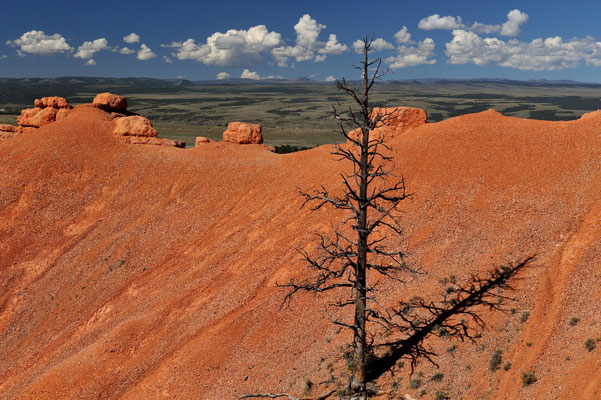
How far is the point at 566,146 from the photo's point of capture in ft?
89.6

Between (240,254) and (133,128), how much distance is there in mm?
24662

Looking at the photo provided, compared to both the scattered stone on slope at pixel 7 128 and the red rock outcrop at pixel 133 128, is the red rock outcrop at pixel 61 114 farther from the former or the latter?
the red rock outcrop at pixel 133 128

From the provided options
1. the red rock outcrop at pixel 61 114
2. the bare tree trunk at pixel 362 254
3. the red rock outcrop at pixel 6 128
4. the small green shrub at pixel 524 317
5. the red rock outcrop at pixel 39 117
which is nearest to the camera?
the bare tree trunk at pixel 362 254

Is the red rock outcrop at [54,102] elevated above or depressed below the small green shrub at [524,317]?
above

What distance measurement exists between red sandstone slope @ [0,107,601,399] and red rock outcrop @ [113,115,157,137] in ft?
6.18

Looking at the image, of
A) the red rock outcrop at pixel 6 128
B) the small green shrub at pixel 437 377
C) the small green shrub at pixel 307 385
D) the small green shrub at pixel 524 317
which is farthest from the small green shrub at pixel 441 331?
the red rock outcrop at pixel 6 128

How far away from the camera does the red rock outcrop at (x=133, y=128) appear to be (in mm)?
46625

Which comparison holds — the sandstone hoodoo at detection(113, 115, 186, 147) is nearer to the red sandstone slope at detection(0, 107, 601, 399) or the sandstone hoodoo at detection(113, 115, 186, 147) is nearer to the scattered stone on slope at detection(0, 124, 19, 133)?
the red sandstone slope at detection(0, 107, 601, 399)

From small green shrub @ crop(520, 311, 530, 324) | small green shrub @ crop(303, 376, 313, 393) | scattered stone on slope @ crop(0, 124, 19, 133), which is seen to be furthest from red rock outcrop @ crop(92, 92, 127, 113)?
small green shrub @ crop(520, 311, 530, 324)

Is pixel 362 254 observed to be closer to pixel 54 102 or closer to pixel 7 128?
pixel 54 102

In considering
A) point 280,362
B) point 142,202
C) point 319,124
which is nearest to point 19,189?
point 142,202

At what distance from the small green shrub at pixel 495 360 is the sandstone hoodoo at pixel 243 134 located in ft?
116

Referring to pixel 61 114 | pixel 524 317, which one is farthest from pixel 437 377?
pixel 61 114

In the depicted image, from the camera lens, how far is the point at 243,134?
46.4 meters
